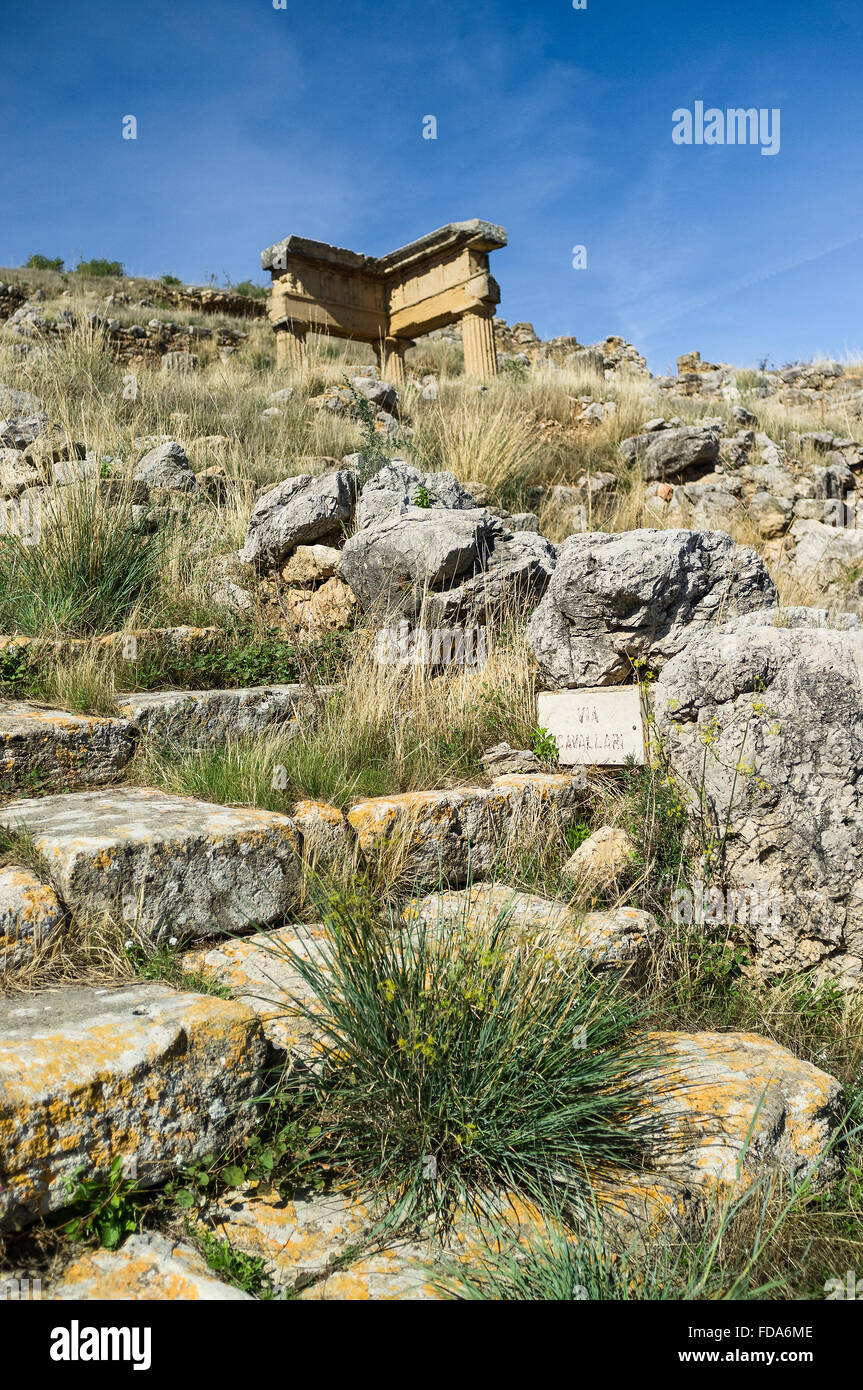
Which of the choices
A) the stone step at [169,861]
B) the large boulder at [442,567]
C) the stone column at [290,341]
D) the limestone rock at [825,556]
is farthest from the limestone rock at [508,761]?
the stone column at [290,341]

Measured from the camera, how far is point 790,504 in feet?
28.9

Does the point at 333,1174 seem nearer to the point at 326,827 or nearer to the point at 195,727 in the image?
the point at 326,827

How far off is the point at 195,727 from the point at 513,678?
5.69 feet

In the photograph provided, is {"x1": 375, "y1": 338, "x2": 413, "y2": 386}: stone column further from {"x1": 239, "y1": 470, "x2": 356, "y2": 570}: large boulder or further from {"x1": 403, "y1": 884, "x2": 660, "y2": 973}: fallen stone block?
{"x1": 403, "y1": 884, "x2": 660, "y2": 973}: fallen stone block

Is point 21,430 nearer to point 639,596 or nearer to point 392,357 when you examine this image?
point 639,596

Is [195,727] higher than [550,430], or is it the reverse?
[550,430]

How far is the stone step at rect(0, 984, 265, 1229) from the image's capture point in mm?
1869

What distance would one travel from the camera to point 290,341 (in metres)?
13.2

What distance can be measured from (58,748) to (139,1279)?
2.40 metres

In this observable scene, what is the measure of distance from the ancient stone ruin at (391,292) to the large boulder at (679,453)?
4397mm

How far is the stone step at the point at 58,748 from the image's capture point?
3.62 metres

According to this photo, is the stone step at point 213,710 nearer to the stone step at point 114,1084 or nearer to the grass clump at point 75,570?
the grass clump at point 75,570

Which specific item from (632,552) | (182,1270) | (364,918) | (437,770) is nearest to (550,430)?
(632,552)

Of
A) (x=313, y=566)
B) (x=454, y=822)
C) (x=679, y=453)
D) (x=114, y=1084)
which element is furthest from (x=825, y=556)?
(x=114, y=1084)
